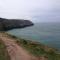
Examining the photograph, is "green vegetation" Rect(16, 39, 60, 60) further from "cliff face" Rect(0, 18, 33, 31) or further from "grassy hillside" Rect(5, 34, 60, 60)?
"cliff face" Rect(0, 18, 33, 31)

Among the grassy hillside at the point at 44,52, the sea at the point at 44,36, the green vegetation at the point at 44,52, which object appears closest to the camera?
the grassy hillside at the point at 44,52

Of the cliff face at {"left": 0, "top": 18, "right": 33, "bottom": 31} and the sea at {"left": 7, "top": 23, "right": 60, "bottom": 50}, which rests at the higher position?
the cliff face at {"left": 0, "top": 18, "right": 33, "bottom": 31}

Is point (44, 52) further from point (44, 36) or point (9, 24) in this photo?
point (9, 24)

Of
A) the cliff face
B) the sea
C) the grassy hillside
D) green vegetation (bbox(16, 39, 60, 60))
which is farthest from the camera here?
the cliff face

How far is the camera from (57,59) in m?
9.45

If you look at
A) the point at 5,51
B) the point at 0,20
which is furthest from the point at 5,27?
the point at 5,51

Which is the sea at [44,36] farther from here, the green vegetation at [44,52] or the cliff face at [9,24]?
the cliff face at [9,24]

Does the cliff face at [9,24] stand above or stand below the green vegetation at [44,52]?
above

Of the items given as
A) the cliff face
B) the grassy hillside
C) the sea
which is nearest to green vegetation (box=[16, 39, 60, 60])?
the grassy hillside

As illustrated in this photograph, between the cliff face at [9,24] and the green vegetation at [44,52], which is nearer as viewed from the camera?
the green vegetation at [44,52]

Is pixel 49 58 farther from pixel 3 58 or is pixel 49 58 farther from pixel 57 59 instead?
pixel 3 58

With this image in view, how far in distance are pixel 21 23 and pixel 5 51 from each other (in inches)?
1127

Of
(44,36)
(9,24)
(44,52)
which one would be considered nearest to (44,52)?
(44,52)

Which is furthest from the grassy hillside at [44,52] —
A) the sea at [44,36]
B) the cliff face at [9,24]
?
the cliff face at [9,24]
